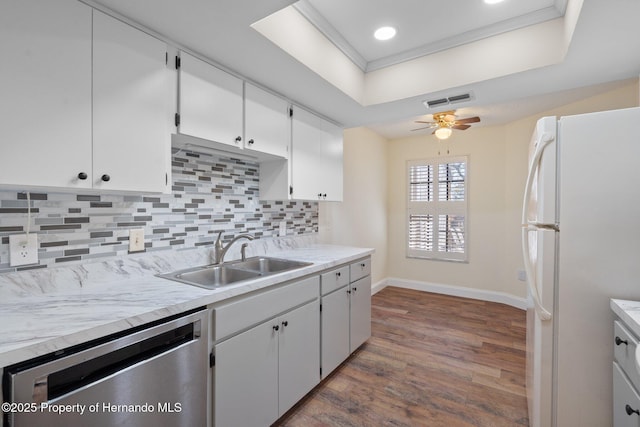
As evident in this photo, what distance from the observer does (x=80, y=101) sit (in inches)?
47.4

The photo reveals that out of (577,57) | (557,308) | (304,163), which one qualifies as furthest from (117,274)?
(577,57)

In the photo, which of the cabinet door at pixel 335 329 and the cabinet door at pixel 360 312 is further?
the cabinet door at pixel 360 312

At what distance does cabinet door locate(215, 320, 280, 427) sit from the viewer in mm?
1374

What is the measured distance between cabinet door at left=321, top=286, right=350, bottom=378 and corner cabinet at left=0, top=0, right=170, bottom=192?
1.37 metres

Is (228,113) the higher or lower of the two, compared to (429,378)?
higher

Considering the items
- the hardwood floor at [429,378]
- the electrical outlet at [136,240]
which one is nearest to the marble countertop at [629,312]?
the hardwood floor at [429,378]

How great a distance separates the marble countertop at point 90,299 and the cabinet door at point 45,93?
47 centimetres

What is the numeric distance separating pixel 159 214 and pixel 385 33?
6.46 feet

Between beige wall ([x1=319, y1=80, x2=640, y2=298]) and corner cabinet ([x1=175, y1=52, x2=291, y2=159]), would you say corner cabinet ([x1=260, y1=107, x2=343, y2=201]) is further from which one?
beige wall ([x1=319, y1=80, x2=640, y2=298])

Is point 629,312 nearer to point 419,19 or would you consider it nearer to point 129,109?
point 419,19

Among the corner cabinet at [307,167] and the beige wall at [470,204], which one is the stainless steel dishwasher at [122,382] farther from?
the beige wall at [470,204]

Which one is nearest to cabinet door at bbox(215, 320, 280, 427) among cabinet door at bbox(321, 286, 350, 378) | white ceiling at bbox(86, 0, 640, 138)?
cabinet door at bbox(321, 286, 350, 378)

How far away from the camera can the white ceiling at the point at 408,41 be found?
54.5 inches

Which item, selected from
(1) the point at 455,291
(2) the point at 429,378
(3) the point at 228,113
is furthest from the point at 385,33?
(1) the point at 455,291
